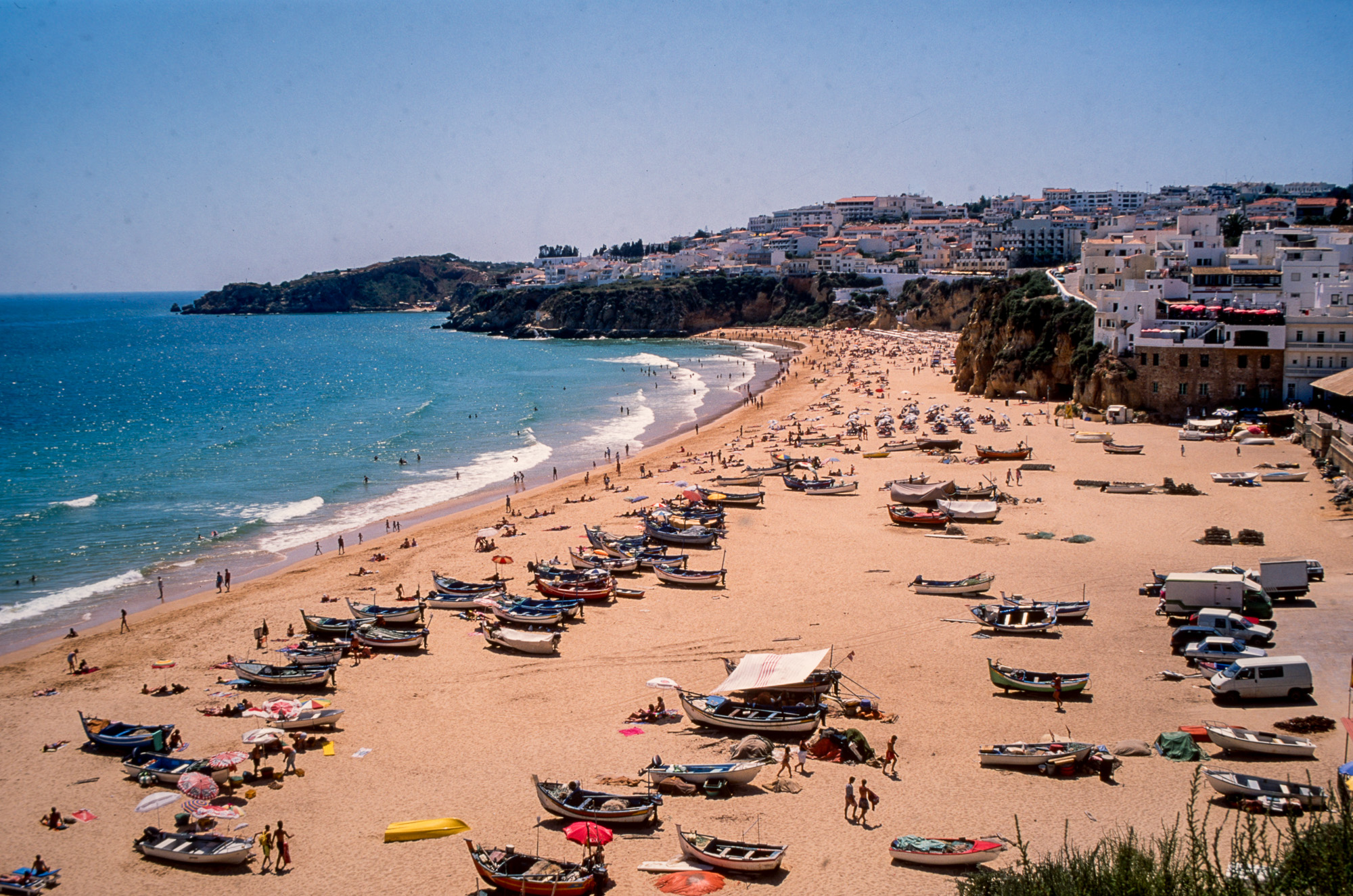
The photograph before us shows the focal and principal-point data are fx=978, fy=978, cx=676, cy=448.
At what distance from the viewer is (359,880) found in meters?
12.3

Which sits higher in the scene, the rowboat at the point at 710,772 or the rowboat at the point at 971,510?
the rowboat at the point at 971,510

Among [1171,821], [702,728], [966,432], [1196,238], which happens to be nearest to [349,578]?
[702,728]

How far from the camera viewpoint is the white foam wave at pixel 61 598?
78.0ft

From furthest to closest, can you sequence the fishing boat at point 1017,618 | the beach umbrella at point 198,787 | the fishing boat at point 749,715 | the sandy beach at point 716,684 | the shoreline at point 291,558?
the shoreline at point 291,558 → the fishing boat at point 1017,618 → the fishing boat at point 749,715 → the beach umbrella at point 198,787 → the sandy beach at point 716,684

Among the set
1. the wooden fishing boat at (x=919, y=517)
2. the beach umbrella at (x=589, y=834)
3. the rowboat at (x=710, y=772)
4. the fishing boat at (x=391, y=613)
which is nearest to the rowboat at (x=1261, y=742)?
the rowboat at (x=710, y=772)

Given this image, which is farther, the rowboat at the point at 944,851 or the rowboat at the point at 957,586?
the rowboat at the point at 957,586

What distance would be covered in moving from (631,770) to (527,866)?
3066 mm

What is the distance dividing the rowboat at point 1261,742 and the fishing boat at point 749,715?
562cm

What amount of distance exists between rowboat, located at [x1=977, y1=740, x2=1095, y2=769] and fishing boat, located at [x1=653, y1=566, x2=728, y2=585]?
10.3 m

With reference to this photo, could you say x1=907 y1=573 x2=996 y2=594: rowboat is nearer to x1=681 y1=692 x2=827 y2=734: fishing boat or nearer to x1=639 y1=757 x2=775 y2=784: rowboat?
x1=681 y1=692 x2=827 y2=734: fishing boat

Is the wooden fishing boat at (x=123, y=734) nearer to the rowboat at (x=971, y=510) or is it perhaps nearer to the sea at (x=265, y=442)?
the sea at (x=265, y=442)

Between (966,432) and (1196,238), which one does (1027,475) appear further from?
(1196,238)

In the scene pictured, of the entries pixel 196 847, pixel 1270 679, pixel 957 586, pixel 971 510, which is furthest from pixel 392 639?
pixel 971 510

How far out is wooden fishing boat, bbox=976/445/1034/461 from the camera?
114 feet
